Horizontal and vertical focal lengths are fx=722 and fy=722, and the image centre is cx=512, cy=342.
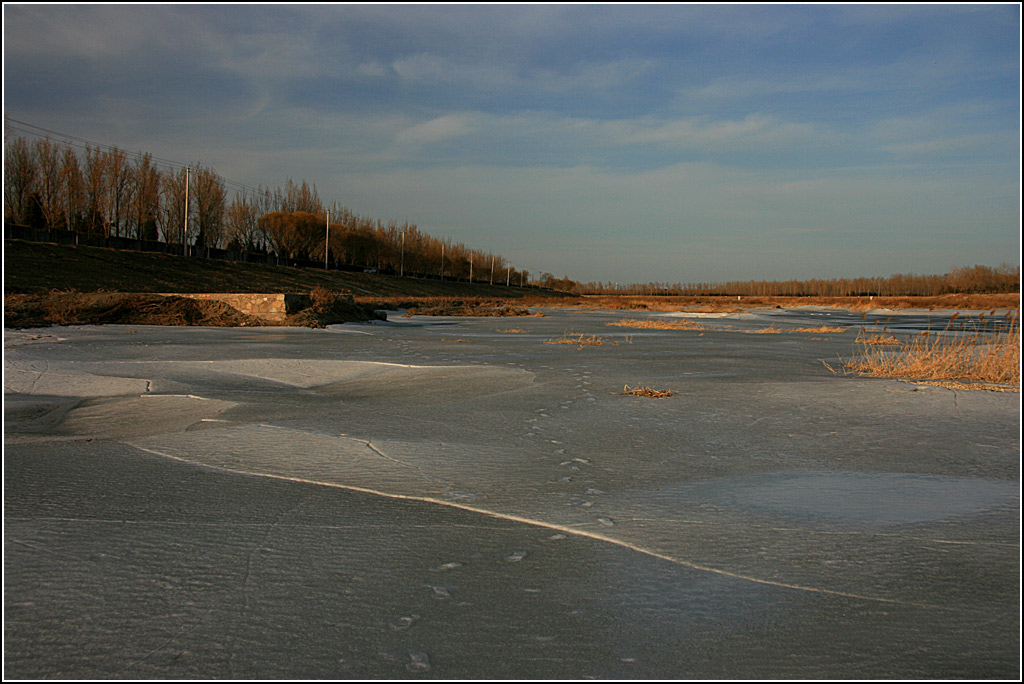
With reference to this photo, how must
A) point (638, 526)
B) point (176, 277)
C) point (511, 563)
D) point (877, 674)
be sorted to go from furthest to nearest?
point (176, 277)
point (638, 526)
point (511, 563)
point (877, 674)

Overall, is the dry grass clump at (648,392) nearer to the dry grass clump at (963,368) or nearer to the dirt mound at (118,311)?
the dry grass clump at (963,368)

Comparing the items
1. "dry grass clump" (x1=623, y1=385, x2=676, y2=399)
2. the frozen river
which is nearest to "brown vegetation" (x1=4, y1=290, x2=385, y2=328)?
the frozen river

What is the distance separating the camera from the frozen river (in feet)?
5.40

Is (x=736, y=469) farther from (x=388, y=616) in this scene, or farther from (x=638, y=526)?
(x=388, y=616)

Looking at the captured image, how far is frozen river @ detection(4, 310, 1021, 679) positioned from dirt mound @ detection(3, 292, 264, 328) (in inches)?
310

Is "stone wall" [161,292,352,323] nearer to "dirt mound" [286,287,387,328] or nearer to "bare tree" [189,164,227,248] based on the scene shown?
"dirt mound" [286,287,387,328]

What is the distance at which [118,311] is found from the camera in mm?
13094

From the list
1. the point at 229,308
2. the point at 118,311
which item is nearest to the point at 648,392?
the point at 229,308

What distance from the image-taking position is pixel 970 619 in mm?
1823

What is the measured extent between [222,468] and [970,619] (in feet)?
9.14

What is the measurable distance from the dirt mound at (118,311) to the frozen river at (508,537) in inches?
310

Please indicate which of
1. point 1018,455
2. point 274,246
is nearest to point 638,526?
point 1018,455

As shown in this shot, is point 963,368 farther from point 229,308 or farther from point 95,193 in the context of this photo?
point 95,193

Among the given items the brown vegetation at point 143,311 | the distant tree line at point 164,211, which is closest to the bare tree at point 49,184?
the distant tree line at point 164,211
